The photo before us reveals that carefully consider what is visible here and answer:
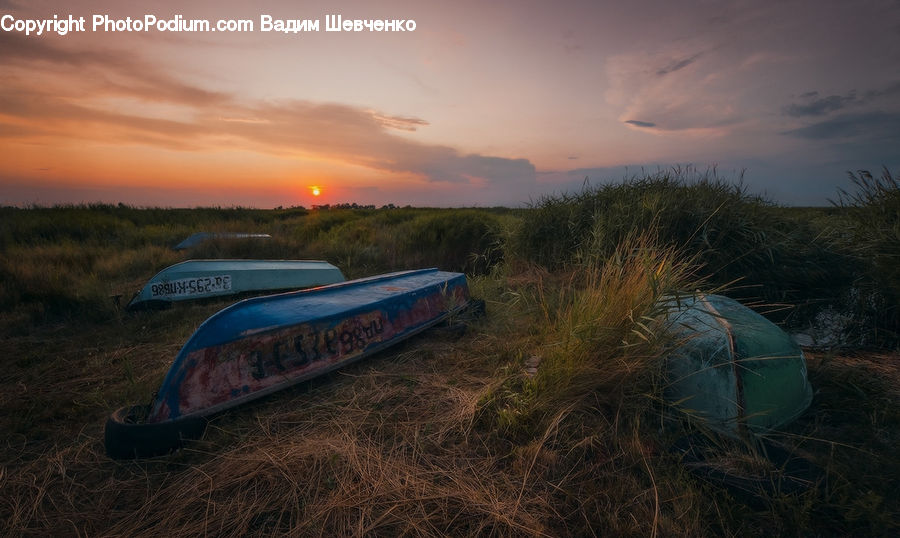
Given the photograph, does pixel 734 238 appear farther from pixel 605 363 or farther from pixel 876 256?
pixel 605 363

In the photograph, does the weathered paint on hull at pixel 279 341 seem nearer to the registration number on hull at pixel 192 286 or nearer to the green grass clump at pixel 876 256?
the registration number on hull at pixel 192 286

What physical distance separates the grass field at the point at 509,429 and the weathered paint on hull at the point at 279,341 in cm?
17

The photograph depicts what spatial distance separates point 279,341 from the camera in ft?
8.93

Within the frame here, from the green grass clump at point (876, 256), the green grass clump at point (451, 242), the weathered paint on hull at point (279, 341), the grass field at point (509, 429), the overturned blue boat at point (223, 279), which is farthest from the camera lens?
the green grass clump at point (451, 242)

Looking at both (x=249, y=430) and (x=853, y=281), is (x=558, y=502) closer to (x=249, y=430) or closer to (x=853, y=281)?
(x=249, y=430)

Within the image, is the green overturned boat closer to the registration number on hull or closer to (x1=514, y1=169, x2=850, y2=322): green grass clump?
(x1=514, y1=169, x2=850, y2=322): green grass clump

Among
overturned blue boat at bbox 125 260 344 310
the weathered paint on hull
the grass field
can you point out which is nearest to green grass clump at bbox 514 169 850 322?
the grass field

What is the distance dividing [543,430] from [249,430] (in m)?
1.79

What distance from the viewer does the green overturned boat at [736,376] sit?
2.24 metres

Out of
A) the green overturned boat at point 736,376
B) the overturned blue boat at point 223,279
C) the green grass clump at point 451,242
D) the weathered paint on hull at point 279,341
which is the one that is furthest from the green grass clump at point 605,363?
the green grass clump at point 451,242

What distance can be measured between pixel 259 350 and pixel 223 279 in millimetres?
3871

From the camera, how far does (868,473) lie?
6.61 ft

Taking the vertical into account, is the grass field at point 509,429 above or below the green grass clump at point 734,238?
below

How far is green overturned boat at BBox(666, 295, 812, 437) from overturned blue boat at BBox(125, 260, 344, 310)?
5674mm
